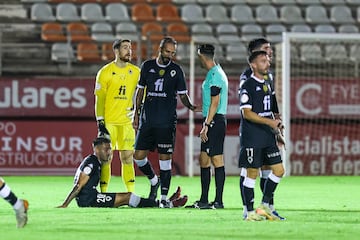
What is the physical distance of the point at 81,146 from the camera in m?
21.7

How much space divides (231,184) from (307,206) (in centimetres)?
556

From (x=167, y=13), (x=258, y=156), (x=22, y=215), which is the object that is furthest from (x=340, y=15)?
(x=22, y=215)

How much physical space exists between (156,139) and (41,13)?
518 inches

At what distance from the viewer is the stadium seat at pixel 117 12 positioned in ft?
84.5

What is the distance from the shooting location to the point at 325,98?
22.2 metres

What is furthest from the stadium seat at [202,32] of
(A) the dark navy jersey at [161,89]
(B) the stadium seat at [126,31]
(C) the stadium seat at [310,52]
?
(A) the dark navy jersey at [161,89]

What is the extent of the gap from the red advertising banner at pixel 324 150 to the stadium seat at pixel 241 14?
497 cm

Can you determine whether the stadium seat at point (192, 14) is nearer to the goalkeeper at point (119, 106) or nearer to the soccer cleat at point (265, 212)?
the goalkeeper at point (119, 106)

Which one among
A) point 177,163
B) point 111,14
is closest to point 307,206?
point 177,163

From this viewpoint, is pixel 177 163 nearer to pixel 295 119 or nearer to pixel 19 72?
pixel 295 119

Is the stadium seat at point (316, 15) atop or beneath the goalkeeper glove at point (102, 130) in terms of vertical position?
atop

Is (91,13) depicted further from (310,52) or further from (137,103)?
(137,103)

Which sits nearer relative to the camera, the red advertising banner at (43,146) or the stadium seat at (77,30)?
the red advertising banner at (43,146)

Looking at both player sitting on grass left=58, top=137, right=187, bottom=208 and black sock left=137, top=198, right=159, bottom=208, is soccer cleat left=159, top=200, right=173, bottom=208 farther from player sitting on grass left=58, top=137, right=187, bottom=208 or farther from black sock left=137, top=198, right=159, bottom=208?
player sitting on grass left=58, top=137, right=187, bottom=208
